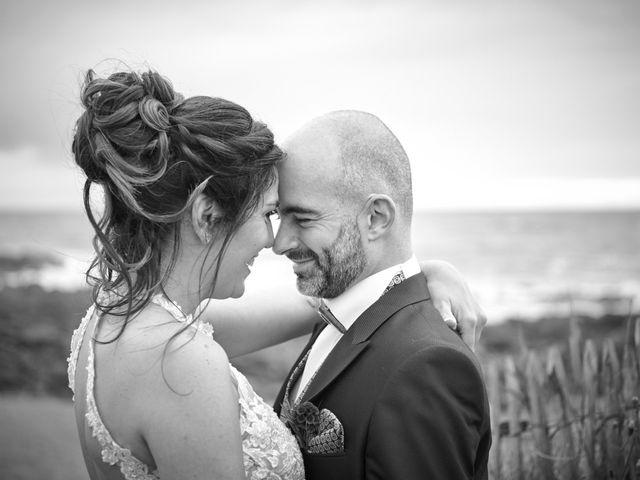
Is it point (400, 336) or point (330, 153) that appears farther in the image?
point (330, 153)

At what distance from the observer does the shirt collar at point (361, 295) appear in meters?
3.33

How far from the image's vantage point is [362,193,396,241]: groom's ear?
3.37 m

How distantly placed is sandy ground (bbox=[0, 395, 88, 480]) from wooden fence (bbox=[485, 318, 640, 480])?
5204 millimetres

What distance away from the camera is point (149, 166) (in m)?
2.63

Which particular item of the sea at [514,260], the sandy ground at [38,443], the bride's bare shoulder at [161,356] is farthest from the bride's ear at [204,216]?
the sea at [514,260]

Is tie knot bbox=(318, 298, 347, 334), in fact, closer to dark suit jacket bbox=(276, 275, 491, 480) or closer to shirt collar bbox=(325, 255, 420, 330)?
shirt collar bbox=(325, 255, 420, 330)

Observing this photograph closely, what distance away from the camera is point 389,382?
2742 mm

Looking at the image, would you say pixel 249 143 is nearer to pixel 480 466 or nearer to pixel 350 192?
pixel 350 192

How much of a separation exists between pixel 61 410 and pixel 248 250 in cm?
759

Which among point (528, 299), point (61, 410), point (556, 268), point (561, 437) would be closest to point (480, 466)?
point (561, 437)

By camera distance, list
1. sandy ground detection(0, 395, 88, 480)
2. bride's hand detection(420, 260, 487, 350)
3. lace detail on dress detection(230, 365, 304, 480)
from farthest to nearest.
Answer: sandy ground detection(0, 395, 88, 480), bride's hand detection(420, 260, 487, 350), lace detail on dress detection(230, 365, 304, 480)

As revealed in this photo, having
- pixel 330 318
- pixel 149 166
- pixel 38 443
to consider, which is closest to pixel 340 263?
pixel 330 318

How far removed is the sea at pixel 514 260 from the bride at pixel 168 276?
7405mm

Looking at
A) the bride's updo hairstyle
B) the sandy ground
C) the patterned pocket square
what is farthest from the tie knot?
the sandy ground
